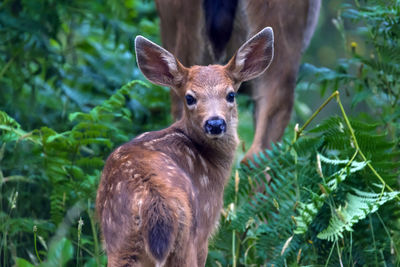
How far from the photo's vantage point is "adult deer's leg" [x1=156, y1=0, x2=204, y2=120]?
5871 mm

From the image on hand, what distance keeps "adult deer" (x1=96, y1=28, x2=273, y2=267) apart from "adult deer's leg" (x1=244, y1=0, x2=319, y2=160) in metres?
0.78

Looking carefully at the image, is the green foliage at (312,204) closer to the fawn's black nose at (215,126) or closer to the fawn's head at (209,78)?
the fawn's head at (209,78)

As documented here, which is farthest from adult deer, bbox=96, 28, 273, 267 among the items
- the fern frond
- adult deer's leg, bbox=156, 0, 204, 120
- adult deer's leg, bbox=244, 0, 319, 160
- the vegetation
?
adult deer's leg, bbox=156, 0, 204, 120

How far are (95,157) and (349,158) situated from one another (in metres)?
1.86

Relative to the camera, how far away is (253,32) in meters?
5.83

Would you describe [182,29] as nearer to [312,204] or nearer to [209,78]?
[209,78]

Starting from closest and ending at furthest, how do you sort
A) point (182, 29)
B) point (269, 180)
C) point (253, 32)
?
1. point (269, 180)
2. point (253, 32)
3. point (182, 29)

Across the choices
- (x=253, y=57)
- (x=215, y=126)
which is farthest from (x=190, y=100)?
(x=253, y=57)

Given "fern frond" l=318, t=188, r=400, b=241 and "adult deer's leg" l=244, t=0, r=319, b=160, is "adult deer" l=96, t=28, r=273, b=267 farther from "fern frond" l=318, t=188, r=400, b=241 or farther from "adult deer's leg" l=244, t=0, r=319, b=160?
"adult deer's leg" l=244, t=0, r=319, b=160

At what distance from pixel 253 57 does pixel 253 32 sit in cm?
83

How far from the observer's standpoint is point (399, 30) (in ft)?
18.4

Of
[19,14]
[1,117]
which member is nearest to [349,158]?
[1,117]

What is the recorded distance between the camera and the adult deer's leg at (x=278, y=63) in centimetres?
577

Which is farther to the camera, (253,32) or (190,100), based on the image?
(253,32)
